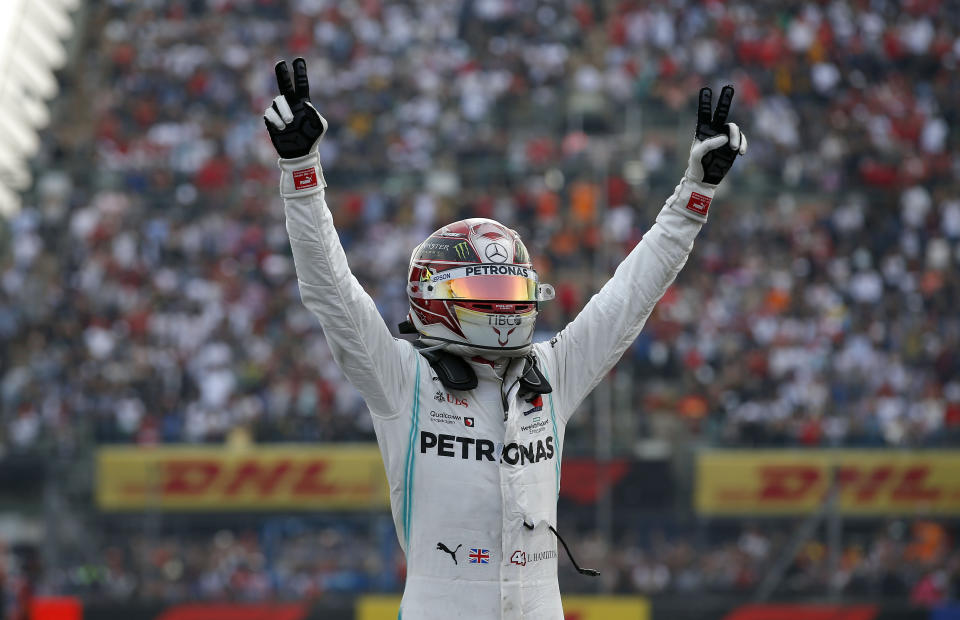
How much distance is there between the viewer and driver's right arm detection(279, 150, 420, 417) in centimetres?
414

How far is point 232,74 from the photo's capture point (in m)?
21.8

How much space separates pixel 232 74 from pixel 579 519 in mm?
10361

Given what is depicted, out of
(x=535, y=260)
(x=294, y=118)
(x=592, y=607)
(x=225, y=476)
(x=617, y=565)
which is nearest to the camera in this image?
(x=294, y=118)

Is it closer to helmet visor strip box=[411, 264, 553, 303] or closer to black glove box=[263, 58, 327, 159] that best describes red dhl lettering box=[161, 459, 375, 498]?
helmet visor strip box=[411, 264, 553, 303]

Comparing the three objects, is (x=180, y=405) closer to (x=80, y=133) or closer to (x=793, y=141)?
(x=80, y=133)

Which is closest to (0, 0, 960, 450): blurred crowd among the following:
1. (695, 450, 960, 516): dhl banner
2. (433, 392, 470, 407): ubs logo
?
(695, 450, 960, 516): dhl banner

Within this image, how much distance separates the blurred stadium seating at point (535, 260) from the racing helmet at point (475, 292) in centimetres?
817

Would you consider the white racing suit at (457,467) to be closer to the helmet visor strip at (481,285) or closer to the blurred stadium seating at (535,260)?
the helmet visor strip at (481,285)

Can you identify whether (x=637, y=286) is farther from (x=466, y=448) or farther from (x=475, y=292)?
(x=466, y=448)

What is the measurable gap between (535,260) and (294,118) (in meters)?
13.7

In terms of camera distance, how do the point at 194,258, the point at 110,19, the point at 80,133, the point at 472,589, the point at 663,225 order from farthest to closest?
1. the point at 110,19
2. the point at 80,133
3. the point at 194,258
4. the point at 663,225
5. the point at 472,589

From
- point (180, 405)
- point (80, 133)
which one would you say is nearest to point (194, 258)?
point (180, 405)

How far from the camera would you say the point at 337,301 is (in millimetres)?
4250

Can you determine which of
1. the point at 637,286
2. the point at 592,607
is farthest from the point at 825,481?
the point at 637,286
